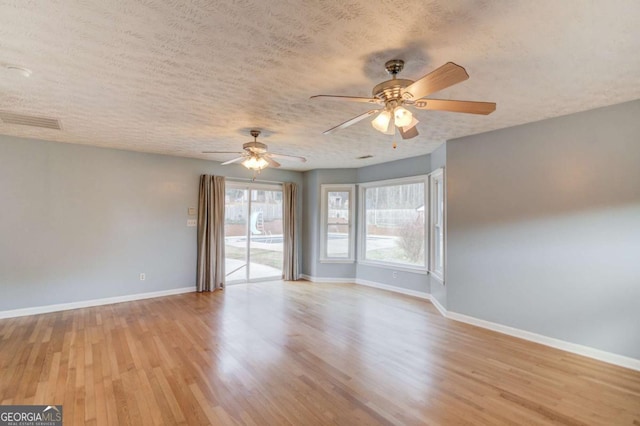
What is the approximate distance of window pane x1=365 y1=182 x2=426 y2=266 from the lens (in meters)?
5.66

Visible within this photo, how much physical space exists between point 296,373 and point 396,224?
390 centimetres

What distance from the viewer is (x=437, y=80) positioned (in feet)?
5.92

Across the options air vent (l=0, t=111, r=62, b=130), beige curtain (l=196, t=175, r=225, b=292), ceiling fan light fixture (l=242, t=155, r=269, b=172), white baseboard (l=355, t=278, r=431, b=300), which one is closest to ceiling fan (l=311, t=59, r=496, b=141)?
ceiling fan light fixture (l=242, t=155, r=269, b=172)

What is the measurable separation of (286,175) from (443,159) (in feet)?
11.9

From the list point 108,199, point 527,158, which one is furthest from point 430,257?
point 108,199

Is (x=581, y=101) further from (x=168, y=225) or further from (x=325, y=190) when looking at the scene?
(x=168, y=225)

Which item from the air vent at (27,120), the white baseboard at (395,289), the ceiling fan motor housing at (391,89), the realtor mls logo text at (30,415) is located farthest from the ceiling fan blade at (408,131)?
the air vent at (27,120)

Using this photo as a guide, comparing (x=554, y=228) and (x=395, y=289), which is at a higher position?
(x=554, y=228)

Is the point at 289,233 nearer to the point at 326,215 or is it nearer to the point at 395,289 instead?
the point at 326,215

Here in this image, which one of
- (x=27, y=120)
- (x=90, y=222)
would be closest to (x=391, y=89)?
(x=27, y=120)

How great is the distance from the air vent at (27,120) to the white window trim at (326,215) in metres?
4.63

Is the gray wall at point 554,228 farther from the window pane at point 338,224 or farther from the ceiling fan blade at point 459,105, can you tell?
the window pane at point 338,224

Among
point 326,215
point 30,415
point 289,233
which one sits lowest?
point 30,415

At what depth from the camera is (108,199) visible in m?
5.00
